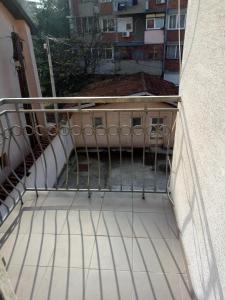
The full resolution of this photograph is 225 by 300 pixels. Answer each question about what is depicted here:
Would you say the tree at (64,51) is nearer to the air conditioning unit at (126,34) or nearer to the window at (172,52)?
the air conditioning unit at (126,34)

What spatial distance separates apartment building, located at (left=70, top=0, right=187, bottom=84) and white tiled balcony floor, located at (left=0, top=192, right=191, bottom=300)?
43.9ft

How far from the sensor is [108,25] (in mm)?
14719

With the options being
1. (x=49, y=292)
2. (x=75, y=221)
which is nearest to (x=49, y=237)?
(x=75, y=221)

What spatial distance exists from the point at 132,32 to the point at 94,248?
1484cm

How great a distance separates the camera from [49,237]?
6.66ft

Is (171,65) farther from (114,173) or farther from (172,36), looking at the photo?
(114,173)

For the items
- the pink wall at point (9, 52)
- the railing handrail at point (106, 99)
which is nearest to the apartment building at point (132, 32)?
the pink wall at point (9, 52)

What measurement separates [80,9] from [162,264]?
1628 cm

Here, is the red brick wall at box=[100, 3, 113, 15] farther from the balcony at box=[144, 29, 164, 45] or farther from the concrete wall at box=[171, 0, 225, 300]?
the concrete wall at box=[171, 0, 225, 300]

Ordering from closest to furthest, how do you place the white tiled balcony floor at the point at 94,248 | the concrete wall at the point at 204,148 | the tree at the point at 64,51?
the concrete wall at the point at 204,148 < the white tiled balcony floor at the point at 94,248 < the tree at the point at 64,51

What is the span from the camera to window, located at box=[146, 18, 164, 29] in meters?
13.6

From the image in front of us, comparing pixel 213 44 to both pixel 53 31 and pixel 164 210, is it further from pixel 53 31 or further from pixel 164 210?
pixel 53 31

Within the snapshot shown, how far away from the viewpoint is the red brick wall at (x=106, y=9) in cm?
1430


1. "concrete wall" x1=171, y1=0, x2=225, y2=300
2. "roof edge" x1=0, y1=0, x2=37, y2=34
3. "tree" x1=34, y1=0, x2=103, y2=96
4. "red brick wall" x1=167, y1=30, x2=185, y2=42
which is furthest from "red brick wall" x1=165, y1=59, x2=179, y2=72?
"concrete wall" x1=171, y1=0, x2=225, y2=300
